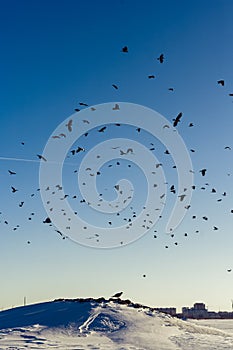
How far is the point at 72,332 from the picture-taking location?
30.8 metres

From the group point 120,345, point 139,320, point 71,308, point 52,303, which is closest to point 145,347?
point 120,345

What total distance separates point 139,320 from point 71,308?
5319 mm

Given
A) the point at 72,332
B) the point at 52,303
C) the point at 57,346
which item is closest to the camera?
the point at 57,346

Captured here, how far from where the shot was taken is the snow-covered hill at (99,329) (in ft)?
91.4

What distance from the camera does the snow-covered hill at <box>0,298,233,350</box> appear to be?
27.9 meters

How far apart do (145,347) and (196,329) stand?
8.83 m

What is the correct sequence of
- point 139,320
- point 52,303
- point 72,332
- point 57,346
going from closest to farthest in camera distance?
1. point 57,346
2. point 72,332
3. point 139,320
4. point 52,303

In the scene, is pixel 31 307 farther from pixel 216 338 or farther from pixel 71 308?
pixel 216 338

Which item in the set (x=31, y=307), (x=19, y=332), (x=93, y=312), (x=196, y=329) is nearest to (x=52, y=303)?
(x=31, y=307)

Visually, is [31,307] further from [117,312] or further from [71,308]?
[117,312]

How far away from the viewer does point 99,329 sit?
31578mm

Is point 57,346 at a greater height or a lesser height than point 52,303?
lesser

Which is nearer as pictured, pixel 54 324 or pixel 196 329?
pixel 54 324

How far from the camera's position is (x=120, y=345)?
27.6 m
